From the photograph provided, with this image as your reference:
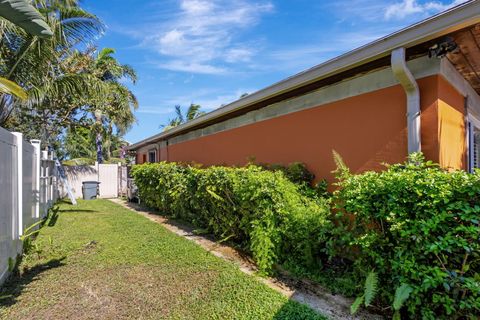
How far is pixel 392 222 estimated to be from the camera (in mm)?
2795

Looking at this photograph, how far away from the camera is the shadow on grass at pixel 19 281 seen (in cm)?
354

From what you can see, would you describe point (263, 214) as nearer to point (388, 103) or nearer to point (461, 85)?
point (388, 103)

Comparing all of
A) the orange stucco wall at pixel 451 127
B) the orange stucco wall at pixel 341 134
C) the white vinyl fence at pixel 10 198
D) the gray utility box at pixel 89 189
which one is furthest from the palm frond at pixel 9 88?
the gray utility box at pixel 89 189

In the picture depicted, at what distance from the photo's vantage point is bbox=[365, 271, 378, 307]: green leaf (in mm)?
2754

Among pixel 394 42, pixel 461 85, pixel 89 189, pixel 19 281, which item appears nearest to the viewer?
pixel 394 42

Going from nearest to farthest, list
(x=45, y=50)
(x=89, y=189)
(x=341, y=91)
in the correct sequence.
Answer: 1. (x=341, y=91)
2. (x=45, y=50)
3. (x=89, y=189)

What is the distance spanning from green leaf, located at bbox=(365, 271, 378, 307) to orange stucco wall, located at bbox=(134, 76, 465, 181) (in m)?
1.78

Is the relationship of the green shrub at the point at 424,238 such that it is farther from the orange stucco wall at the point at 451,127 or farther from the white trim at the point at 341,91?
the white trim at the point at 341,91

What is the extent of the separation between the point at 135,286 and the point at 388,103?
170 inches

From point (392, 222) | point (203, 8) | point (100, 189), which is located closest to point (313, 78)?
point (392, 222)

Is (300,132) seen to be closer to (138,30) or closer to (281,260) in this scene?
(281,260)

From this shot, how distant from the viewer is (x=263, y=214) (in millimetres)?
4406

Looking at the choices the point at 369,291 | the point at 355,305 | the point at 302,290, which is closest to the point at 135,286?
the point at 302,290

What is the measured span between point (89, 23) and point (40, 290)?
26.1 feet
